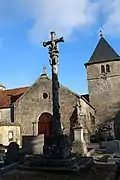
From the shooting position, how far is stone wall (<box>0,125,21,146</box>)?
23853 mm

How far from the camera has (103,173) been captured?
319 inches

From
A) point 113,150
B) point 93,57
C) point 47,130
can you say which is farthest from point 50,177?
point 93,57

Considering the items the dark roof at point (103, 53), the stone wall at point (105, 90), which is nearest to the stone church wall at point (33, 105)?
the stone wall at point (105, 90)

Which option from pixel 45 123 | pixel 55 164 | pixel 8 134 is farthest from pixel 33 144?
pixel 45 123

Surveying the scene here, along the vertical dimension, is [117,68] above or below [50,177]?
above

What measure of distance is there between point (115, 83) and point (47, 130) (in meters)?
9.84

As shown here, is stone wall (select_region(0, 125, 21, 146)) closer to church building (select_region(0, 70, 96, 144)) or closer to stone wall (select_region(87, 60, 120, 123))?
church building (select_region(0, 70, 96, 144))

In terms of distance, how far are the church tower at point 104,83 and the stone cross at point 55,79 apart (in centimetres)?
1842

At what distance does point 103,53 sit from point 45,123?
38.1 feet

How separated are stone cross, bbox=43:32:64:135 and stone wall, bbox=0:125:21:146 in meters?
15.1

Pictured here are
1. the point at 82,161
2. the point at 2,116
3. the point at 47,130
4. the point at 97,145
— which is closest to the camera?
the point at 82,161

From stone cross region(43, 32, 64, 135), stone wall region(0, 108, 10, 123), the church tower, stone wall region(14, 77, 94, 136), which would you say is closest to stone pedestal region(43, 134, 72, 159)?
stone cross region(43, 32, 64, 135)

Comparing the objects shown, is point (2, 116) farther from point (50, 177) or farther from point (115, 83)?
point (50, 177)

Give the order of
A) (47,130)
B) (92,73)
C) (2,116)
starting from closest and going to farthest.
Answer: (47,130)
(2,116)
(92,73)
